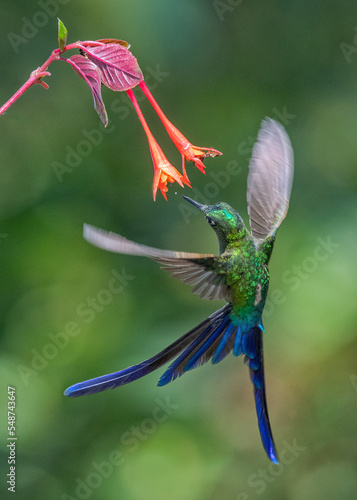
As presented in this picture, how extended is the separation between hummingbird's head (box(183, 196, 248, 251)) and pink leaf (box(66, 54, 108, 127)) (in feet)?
1.15

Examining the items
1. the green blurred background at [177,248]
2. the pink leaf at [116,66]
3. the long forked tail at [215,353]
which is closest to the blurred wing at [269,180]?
the long forked tail at [215,353]

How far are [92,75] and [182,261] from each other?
15.3 inches

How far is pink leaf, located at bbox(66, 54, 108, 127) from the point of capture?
1187 mm

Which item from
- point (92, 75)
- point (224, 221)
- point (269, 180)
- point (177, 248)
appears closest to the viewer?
point (92, 75)

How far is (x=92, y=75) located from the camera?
3.91 feet

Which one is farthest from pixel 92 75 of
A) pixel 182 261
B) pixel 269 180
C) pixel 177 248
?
pixel 177 248

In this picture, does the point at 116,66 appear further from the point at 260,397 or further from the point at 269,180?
the point at 260,397

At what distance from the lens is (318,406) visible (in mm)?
2414

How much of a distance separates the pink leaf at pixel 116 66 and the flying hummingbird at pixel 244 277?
0.31 metres

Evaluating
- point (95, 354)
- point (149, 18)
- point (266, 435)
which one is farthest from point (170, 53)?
point (266, 435)

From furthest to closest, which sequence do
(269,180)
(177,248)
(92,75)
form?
(177,248) < (269,180) < (92,75)

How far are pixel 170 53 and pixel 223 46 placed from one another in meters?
0.32

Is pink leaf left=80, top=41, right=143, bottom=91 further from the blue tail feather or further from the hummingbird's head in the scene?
the blue tail feather

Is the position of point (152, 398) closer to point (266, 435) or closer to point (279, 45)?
point (266, 435)
